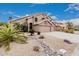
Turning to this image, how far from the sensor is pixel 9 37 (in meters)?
1.99

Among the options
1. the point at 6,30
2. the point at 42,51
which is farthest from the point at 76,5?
the point at 6,30

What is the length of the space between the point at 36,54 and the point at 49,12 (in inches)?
19.7

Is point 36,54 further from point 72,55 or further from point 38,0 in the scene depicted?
point 38,0

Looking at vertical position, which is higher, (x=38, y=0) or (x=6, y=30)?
(x=38, y=0)

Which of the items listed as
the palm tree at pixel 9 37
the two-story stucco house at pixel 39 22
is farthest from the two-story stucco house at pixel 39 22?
the palm tree at pixel 9 37

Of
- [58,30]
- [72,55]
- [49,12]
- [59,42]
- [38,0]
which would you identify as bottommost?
[72,55]

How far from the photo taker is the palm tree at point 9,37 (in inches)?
78.2

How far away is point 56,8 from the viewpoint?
200 centimetres

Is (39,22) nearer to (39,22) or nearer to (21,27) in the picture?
(39,22)

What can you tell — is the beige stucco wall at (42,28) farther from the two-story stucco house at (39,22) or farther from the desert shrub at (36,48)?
the desert shrub at (36,48)

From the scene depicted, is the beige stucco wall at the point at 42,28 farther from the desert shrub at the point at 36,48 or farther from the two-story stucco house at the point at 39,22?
the desert shrub at the point at 36,48

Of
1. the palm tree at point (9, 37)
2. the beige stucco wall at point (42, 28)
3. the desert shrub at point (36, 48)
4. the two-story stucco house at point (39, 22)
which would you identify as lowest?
the desert shrub at point (36, 48)

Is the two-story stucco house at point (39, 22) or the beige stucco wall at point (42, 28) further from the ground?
the two-story stucco house at point (39, 22)

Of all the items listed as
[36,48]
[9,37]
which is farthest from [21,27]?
[36,48]
